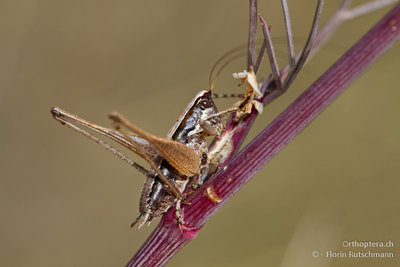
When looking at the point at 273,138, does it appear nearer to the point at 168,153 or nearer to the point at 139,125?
the point at 168,153

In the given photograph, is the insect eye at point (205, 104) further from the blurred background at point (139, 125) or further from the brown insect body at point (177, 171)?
the blurred background at point (139, 125)

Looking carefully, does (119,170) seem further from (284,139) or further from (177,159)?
(284,139)

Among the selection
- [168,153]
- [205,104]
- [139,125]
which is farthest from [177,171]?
[139,125]

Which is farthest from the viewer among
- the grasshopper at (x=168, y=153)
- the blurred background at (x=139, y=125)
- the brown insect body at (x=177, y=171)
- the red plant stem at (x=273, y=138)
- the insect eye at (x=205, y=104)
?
the blurred background at (x=139, y=125)

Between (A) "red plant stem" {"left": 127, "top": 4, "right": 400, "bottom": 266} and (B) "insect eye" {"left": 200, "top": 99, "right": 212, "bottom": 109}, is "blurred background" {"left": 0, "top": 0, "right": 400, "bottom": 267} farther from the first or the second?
(A) "red plant stem" {"left": 127, "top": 4, "right": 400, "bottom": 266}

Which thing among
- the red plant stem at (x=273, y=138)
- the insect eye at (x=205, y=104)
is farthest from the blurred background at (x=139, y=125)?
the red plant stem at (x=273, y=138)

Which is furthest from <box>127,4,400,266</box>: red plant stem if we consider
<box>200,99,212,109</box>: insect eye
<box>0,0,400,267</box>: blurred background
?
<box>0,0,400,267</box>: blurred background
